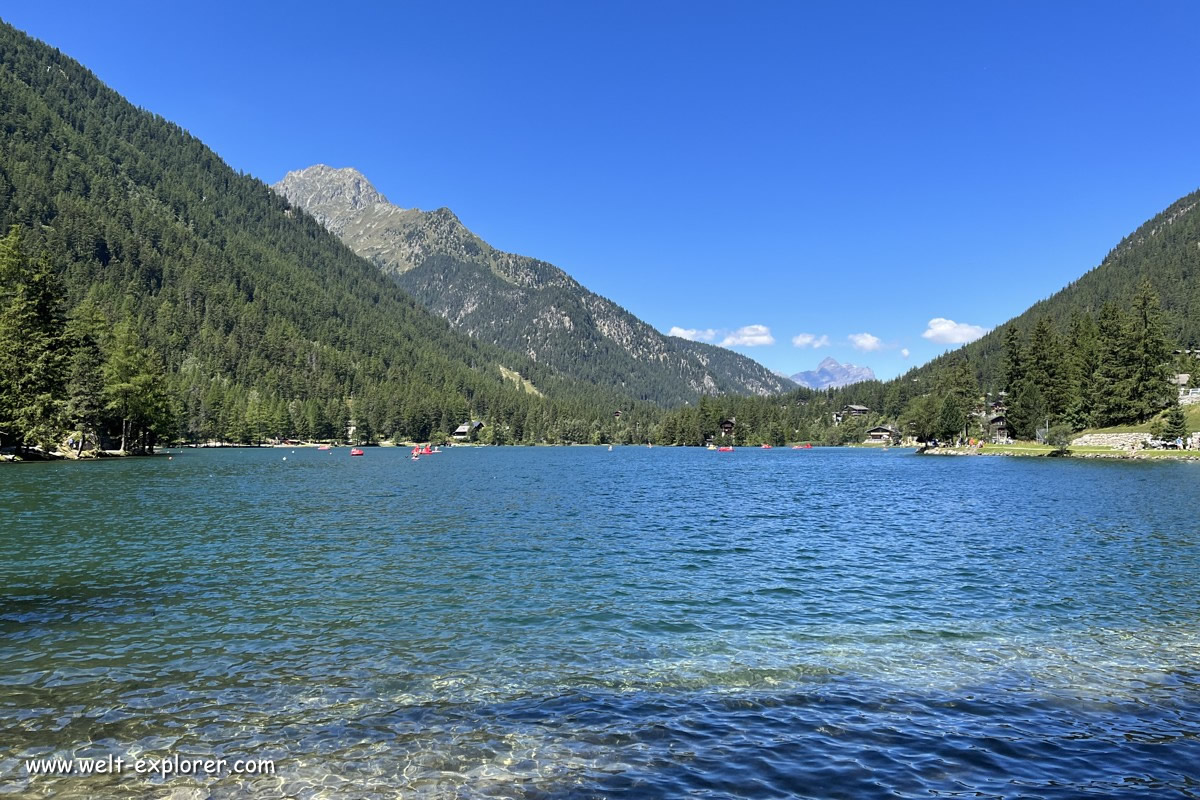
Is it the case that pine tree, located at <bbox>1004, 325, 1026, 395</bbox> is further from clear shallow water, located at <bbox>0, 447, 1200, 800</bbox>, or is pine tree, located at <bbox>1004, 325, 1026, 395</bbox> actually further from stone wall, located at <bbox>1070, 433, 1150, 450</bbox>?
clear shallow water, located at <bbox>0, 447, 1200, 800</bbox>

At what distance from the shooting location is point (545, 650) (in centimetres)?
1814

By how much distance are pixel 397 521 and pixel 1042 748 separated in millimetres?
39981

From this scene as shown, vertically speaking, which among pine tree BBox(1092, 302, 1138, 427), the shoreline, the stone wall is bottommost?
the shoreline

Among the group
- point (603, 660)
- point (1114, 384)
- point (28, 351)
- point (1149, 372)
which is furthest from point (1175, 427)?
point (28, 351)

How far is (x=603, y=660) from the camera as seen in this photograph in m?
17.2

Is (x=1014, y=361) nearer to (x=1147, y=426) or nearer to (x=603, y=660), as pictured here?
(x=1147, y=426)

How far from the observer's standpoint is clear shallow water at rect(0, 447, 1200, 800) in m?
11.1

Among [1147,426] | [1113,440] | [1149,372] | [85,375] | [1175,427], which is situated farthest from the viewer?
[1149,372]

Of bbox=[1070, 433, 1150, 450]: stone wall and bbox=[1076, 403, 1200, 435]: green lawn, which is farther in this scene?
bbox=[1076, 403, 1200, 435]: green lawn

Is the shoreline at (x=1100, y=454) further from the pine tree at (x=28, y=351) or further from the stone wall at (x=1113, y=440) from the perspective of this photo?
the pine tree at (x=28, y=351)

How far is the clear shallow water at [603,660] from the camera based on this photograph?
11.1 metres

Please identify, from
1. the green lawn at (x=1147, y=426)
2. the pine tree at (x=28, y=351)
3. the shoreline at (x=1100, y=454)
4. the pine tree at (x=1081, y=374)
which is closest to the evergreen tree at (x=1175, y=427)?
the shoreline at (x=1100, y=454)

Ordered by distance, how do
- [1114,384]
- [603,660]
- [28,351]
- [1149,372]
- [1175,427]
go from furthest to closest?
1. [1114,384]
2. [1149,372]
3. [1175,427]
4. [28,351]
5. [603,660]

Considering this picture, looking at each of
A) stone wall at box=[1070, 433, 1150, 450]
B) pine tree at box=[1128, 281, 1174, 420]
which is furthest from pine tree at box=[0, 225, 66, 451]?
pine tree at box=[1128, 281, 1174, 420]
